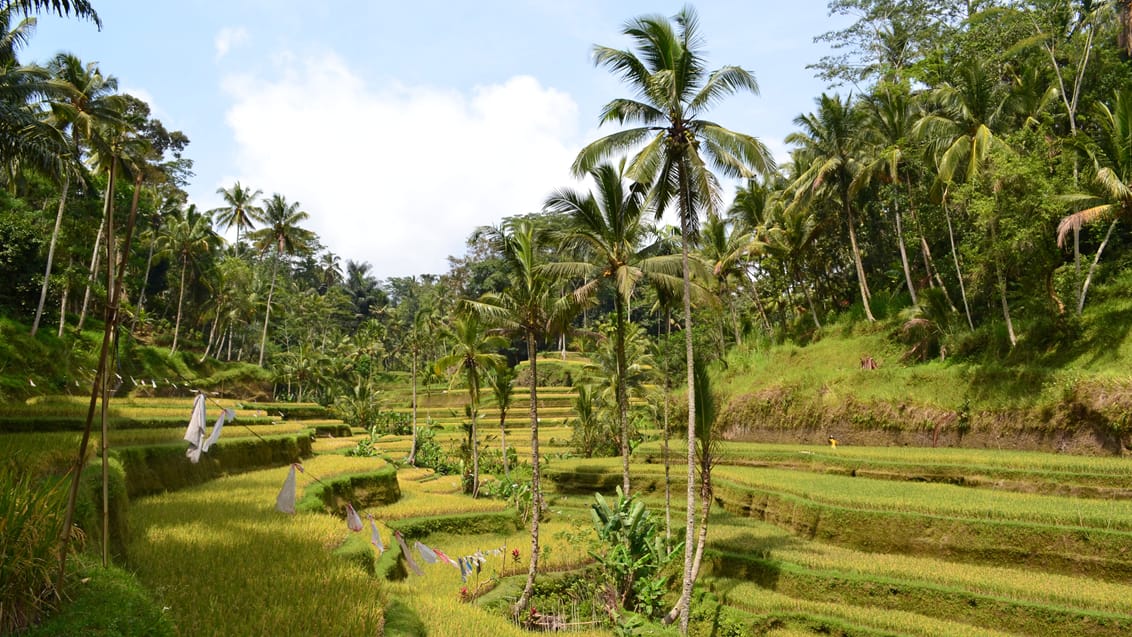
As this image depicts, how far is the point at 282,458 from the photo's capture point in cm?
2069

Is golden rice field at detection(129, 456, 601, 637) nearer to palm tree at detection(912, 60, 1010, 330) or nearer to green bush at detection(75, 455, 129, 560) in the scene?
green bush at detection(75, 455, 129, 560)

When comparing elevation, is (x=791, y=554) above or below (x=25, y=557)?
below

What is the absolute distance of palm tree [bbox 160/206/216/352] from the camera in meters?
45.9

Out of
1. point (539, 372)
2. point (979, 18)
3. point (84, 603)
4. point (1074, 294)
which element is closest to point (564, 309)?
point (84, 603)

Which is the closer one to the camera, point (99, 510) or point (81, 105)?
point (99, 510)

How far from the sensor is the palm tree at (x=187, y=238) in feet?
151

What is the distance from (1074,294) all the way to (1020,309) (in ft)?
9.92

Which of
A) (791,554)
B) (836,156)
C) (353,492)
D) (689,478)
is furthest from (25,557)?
(836,156)

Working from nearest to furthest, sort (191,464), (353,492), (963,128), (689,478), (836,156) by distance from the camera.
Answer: (689,478)
(191,464)
(353,492)
(963,128)
(836,156)

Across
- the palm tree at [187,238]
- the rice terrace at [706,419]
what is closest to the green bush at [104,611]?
the rice terrace at [706,419]

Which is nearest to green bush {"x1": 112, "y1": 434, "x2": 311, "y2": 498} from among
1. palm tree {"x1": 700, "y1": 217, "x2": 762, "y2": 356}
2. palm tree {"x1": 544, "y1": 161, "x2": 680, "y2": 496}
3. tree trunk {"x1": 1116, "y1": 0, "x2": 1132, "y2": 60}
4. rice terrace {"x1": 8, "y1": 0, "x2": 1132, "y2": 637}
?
rice terrace {"x1": 8, "y1": 0, "x2": 1132, "y2": 637}

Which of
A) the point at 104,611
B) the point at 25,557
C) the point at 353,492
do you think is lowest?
the point at 353,492

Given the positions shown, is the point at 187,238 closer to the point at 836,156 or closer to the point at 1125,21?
the point at 836,156

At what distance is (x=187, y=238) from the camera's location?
46.1 meters
